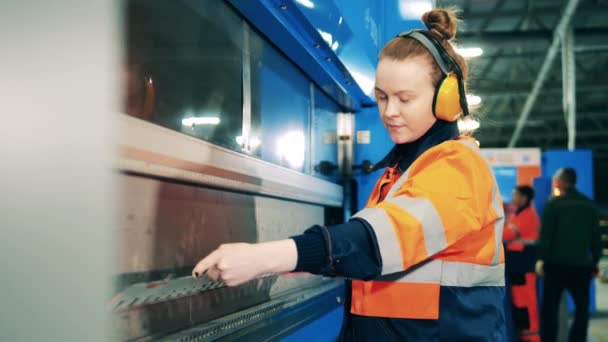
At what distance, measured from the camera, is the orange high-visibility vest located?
951 mm

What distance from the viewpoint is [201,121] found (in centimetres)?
158

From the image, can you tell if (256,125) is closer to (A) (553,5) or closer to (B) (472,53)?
(B) (472,53)

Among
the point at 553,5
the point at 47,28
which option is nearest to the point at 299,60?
the point at 47,28

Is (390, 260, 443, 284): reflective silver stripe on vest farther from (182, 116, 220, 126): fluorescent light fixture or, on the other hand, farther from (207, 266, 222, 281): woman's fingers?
(182, 116, 220, 126): fluorescent light fixture

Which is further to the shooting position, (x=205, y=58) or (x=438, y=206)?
(x=205, y=58)

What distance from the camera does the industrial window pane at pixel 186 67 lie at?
4.41 ft

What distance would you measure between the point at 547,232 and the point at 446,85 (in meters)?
4.19

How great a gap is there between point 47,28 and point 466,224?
29.5 inches

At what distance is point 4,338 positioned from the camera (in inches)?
21.0

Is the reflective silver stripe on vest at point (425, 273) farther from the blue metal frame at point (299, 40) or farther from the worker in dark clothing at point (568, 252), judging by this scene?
the worker in dark clothing at point (568, 252)

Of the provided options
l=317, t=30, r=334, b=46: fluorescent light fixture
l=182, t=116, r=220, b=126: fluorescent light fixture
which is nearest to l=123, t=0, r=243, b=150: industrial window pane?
l=182, t=116, r=220, b=126: fluorescent light fixture

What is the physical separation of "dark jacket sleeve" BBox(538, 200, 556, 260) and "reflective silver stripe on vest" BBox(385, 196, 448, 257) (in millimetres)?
4314

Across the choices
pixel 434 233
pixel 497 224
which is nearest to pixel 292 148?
pixel 497 224

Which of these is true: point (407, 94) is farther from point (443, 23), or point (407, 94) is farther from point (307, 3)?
point (307, 3)
